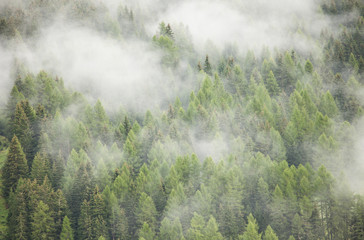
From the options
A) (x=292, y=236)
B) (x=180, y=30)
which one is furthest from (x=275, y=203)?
(x=180, y=30)

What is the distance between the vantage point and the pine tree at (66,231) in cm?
5719

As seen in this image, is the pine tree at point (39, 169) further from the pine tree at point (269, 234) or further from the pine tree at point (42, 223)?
the pine tree at point (269, 234)

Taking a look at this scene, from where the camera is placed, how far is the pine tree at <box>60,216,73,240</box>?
188 ft

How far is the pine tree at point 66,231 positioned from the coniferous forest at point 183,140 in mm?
190

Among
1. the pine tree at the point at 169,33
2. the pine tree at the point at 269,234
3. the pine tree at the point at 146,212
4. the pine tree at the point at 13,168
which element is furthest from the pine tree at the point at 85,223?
the pine tree at the point at 169,33

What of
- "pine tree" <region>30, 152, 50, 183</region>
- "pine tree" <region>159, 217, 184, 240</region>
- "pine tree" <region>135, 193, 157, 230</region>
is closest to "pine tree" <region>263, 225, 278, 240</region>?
"pine tree" <region>159, 217, 184, 240</region>

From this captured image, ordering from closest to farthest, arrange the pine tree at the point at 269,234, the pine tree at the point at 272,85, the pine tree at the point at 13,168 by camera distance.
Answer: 1. the pine tree at the point at 269,234
2. the pine tree at the point at 13,168
3. the pine tree at the point at 272,85

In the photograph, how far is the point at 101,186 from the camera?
220ft

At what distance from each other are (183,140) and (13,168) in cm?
3781

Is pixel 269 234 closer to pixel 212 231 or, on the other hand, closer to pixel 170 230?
pixel 212 231

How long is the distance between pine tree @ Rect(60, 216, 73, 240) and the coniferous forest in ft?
0.62

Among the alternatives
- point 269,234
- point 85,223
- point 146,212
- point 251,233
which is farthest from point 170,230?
point 269,234

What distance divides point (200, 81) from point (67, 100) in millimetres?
43283

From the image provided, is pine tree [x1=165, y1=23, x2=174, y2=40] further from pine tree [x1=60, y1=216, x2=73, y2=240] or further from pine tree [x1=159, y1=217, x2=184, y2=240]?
pine tree [x1=60, y1=216, x2=73, y2=240]
